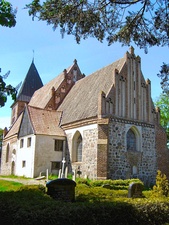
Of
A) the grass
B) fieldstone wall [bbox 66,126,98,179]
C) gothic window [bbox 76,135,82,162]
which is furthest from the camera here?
gothic window [bbox 76,135,82,162]

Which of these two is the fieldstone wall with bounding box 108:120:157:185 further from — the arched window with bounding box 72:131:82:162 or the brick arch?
the arched window with bounding box 72:131:82:162

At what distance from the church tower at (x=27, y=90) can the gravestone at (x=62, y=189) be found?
2971 cm

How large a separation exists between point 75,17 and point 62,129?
17794 millimetres

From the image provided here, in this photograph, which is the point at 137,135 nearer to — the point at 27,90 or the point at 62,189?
the point at 62,189

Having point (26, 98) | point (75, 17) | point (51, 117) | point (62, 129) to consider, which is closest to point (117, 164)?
point (62, 129)

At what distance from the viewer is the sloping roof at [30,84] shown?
4006cm

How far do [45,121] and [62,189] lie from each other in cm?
1579

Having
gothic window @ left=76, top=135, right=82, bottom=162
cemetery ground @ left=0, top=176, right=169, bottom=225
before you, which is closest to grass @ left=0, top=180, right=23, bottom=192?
cemetery ground @ left=0, top=176, right=169, bottom=225

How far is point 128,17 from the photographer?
870 cm

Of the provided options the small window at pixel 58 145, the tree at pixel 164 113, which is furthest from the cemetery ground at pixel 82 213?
the tree at pixel 164 113

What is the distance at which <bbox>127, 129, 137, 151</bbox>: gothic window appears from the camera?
22.5 metres

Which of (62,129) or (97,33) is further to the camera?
(62,129)

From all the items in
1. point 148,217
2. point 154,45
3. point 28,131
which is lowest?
point 148,217

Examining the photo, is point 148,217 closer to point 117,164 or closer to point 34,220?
point 34,220
